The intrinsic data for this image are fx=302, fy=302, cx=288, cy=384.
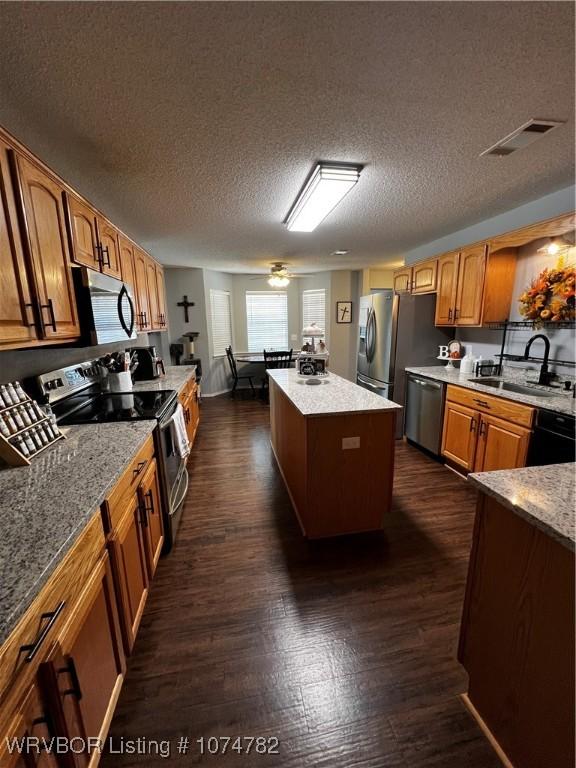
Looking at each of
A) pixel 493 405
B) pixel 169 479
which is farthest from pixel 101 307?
pixel 493 405

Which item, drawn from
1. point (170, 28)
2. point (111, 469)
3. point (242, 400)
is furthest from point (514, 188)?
point (242, 400)

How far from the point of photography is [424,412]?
10.9ft

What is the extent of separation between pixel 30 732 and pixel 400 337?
369 centimetres

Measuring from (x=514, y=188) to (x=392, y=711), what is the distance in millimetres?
3157

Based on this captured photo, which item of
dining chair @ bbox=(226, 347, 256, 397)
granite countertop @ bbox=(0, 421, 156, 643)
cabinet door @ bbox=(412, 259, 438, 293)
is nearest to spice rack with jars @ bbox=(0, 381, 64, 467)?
granite countertop @ bbox=(0, 421, 156, 643)

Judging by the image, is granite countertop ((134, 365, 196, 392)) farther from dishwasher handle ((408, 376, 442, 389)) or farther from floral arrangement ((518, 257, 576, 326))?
floral arrangement ((518, 257, 576, 326))

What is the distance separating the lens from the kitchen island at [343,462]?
1.95 meters

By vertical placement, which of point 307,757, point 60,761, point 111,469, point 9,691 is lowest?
point 307,757

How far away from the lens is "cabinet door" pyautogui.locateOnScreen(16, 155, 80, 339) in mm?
1367

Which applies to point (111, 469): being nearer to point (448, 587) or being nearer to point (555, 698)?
point (555, 698)

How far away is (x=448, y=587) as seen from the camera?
5.59 feet

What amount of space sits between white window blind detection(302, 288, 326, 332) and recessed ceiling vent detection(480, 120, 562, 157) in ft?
14.7

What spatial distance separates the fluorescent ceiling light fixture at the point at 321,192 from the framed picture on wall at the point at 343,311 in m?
3.41

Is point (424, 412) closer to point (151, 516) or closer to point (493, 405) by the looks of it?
point (493, 405)
